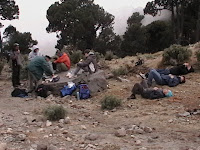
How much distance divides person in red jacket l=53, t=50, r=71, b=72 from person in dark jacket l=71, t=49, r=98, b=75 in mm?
1252

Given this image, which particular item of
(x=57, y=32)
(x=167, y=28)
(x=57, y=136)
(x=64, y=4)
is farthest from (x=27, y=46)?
(x=57, y=136)

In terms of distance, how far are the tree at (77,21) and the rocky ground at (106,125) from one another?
835 inches

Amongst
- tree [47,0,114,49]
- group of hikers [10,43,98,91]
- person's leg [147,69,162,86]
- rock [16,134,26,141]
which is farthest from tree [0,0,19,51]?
rock [16,134,26,141]

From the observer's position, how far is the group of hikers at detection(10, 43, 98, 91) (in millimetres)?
9641

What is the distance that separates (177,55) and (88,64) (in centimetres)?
322

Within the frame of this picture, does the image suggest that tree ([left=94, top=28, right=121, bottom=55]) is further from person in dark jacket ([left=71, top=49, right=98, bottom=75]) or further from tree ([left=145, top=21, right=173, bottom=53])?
person in dark jacket ([left=71, top=49, right=98, bottom=75])

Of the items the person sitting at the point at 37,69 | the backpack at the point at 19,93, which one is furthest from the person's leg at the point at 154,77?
the backpack at the point at 19,93

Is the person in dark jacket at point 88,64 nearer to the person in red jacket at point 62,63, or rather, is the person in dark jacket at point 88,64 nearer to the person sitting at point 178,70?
the person in red jacket at point 62,63

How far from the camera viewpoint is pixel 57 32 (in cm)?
3194

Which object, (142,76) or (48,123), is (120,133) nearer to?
(48,123)

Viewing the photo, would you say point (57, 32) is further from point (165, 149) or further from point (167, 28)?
point (165, 149)

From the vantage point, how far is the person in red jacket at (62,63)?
11.6 meters

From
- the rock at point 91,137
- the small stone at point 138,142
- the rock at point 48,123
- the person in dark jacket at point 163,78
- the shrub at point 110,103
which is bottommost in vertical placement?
the small stone at point 138,142

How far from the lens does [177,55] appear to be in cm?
1175
